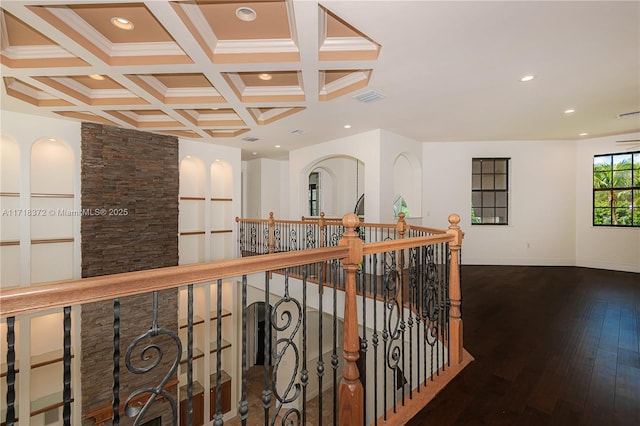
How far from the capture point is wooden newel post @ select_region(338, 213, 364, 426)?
66.5 inches

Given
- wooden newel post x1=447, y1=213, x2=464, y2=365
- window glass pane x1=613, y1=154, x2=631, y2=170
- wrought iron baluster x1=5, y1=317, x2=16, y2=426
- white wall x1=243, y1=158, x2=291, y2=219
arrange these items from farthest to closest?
white wall x1=243, y1=158, x2=291, y2=219
window glass pane x1=613, y1=154, x2=631, y2=170
wooden newel post x1=447, y1=213, x2=464, y2=365
wrought iron baluster x1=5, y1=317, x2=16, y2=426

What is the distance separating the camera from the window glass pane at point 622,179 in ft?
20.5

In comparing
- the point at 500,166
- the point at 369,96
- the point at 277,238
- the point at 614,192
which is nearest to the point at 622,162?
the point at 614,192

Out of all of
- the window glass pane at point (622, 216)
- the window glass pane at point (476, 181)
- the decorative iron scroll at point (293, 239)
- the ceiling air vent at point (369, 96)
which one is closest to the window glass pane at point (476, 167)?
the window glass pane at point (476, 181)

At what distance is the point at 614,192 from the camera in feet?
21.0

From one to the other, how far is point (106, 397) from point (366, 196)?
20.1 ft

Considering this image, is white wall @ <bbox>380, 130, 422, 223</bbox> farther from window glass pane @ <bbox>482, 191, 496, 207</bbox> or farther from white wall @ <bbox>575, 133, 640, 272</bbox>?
white wall @ <bbox>575, 133, 640, 272</bbox>

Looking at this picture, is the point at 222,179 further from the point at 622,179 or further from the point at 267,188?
the point at 622,179

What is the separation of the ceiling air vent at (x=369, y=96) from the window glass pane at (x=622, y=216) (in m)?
6.25

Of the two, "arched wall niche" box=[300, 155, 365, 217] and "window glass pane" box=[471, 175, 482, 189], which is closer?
"window glass pane" box=[471, 175, 482, 189]

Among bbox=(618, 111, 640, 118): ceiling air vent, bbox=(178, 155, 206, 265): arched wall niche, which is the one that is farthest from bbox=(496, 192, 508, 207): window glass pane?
bbox=(178, 155, 206, 265): arched wall niche

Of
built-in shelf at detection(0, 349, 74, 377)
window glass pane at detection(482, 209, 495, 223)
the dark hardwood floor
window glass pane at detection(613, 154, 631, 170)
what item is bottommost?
built-in shelf at detection(0, 349, 74, 377)

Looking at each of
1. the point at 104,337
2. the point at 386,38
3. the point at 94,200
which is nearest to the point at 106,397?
the point at 104,337

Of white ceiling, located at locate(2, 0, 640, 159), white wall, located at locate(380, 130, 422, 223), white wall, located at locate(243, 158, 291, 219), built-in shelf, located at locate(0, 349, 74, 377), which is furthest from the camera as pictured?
white wall, located at locate(243, 158, 291, 219)
